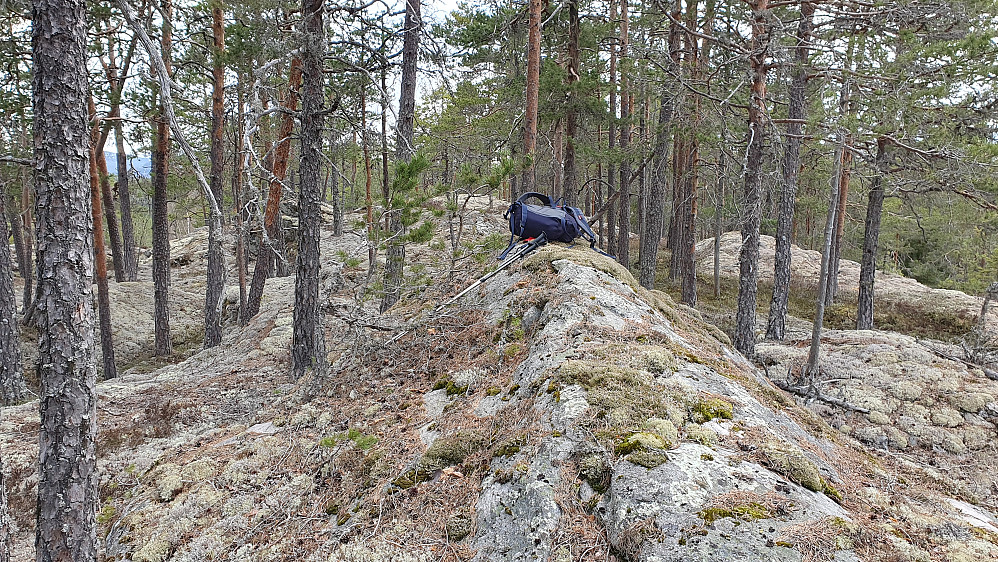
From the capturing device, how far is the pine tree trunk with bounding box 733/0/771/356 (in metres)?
7.48

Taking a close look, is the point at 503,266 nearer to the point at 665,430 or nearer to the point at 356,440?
the point at 356,440

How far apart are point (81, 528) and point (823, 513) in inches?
170

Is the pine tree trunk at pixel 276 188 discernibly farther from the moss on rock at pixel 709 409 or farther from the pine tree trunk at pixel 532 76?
the moss on rock at pixel 709 409

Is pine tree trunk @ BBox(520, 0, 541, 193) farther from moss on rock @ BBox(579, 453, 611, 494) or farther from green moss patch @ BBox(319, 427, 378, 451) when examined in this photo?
moss on rock @ BBox(579, 453, 611, 494)

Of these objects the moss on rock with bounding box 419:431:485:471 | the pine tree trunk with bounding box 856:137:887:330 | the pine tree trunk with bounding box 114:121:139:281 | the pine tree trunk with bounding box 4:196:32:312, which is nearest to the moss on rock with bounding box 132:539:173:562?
the moss on rock with bounding box 419:431:485:471

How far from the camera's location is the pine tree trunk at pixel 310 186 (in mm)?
6004

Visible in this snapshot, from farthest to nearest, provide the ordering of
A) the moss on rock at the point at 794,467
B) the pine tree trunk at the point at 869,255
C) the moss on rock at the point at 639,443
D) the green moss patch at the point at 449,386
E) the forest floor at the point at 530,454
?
the pine tree trunk at the point at 869,255 → the green moss patch at the point at 449,386 → the moss on rock at the point at 639,443 → the moss on rock at the point at 794,467 → the forest floor at the point at 530,454

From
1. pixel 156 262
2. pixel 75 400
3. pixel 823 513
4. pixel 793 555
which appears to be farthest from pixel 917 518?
pixel 156 262

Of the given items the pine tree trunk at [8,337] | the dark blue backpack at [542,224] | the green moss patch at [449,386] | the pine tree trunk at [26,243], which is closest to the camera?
the green moss patch at [449,386]

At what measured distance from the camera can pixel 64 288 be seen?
2.87m

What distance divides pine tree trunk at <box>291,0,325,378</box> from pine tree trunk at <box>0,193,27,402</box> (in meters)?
5.67

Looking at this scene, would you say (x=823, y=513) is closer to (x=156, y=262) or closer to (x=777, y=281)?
(x=777, y=281)

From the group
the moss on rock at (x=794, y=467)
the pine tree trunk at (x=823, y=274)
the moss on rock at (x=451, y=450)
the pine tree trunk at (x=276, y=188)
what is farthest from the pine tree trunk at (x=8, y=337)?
the pine tree trunk at (x=823, y=274)

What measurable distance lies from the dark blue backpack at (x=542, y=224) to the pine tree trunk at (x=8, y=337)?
28.0 feet
